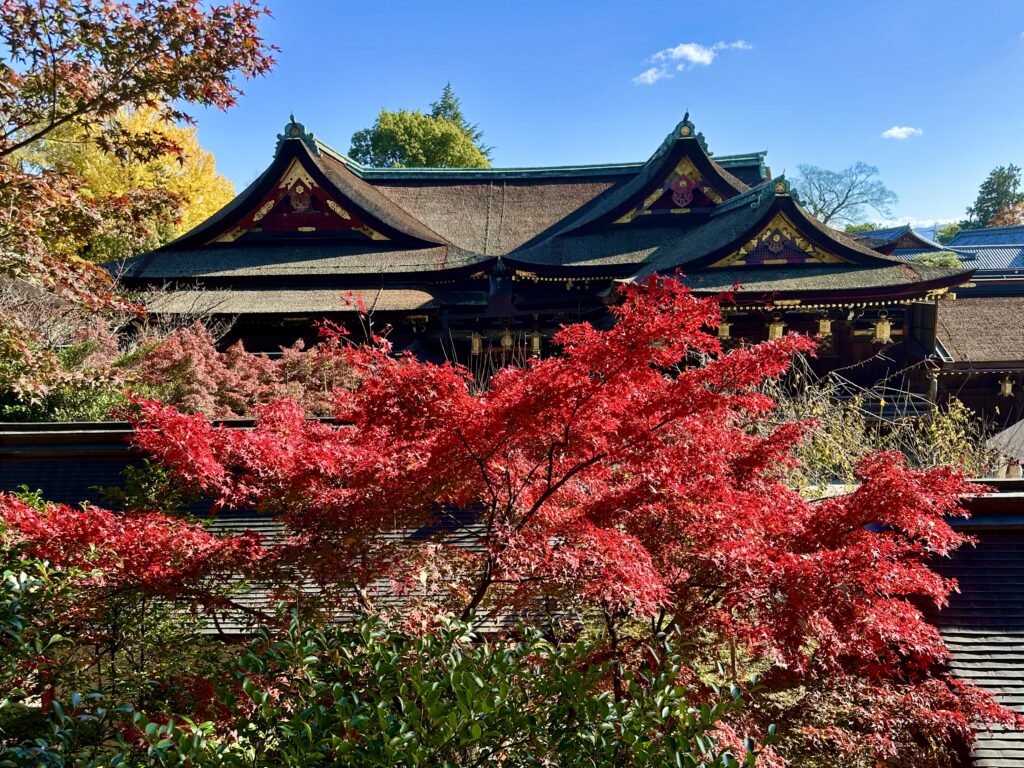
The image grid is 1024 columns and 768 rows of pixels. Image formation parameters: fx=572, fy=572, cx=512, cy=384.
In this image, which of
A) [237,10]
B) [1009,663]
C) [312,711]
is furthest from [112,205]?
[1009,663]

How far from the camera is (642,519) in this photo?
3.04 meters

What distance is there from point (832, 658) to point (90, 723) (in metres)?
3.03

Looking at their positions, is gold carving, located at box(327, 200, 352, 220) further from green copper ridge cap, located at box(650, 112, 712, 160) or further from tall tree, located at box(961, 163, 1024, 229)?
tall tree, located at box(961, 163, 1024, 229)

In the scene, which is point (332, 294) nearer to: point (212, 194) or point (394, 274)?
point (394, 274)

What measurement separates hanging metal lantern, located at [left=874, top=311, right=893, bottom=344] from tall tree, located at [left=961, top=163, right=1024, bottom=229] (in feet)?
116

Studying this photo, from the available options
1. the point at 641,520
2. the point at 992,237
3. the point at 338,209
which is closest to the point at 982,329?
the point at 641,520

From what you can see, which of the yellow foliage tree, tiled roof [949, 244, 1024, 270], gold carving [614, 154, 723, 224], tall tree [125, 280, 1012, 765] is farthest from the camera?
tiled roof [949, 244, 1024, 270]

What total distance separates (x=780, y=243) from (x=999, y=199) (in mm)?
37331

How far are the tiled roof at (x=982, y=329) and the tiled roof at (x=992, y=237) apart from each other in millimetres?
20481

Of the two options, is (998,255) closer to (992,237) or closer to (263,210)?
(992,237)

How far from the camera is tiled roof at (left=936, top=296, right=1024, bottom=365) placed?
9.80 metres

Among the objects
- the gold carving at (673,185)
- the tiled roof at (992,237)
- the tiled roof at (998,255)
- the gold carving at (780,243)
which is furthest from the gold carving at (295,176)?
the tiled roof at (992,237)

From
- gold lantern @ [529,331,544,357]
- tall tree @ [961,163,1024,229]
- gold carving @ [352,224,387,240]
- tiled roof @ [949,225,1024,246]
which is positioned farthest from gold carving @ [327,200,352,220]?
tall tree @ [961,163,1024,229]

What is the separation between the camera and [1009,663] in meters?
3.16
